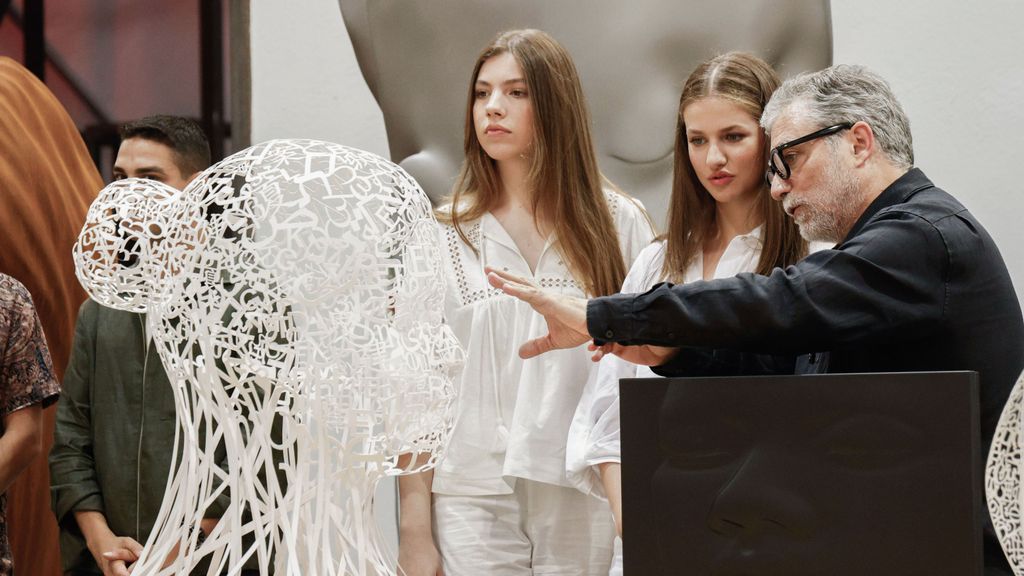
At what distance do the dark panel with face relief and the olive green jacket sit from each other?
1267 mm

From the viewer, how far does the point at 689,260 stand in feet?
7.38

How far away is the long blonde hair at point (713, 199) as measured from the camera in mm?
2186

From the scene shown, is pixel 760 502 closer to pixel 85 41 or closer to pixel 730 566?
pixel 730 566

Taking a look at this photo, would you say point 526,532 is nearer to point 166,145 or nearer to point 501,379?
point 501,379

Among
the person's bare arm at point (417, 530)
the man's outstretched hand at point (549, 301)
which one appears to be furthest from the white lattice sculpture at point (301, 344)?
the person's bare arm at point (417, 530)

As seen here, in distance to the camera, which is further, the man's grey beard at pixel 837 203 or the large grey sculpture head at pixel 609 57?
the large grey sculpture head at pixel 609 57

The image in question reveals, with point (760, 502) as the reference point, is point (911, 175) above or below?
above

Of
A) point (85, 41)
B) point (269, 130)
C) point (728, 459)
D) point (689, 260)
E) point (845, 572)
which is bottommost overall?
point (845, 572)

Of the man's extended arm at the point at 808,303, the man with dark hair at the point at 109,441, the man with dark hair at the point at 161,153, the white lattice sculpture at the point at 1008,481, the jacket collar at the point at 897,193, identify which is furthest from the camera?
the man with dark hair at the point at 161,153

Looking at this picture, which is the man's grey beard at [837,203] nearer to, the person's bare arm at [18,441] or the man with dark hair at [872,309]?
the man with dark hair at [872,309]

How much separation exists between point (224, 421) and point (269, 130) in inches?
67.1

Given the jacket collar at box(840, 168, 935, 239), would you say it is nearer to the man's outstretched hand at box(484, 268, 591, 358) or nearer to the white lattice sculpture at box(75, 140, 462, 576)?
the man's outstretched hand at box(484, 268, 591, 358)

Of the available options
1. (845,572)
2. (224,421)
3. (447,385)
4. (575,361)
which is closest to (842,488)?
(845,572)

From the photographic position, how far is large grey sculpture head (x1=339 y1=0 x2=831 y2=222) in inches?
118
